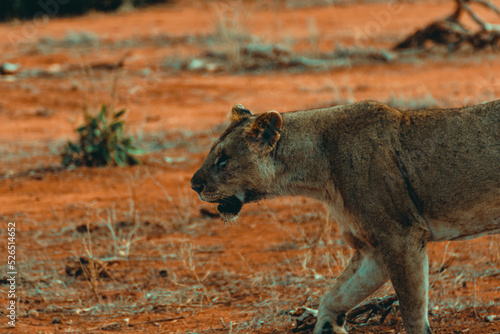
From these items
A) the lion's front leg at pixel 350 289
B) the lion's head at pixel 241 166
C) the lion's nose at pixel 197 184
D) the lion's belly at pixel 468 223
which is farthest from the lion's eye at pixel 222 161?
the lion's belly at pixel 468 223

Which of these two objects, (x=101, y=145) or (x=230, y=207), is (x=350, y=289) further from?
(x=101, y=145)

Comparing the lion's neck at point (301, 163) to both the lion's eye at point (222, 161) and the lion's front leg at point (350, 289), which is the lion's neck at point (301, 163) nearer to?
the lion's eye at point (222, 161)

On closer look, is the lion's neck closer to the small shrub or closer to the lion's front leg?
the lion's front leg

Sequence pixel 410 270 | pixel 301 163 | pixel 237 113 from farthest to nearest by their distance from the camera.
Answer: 1. pixel 237 113
2. pixel 301 163
3. pixel 410 270

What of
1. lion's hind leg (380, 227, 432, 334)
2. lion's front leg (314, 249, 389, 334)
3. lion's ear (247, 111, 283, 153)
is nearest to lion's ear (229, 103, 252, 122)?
lion's ear (247, 111, 283, 153)

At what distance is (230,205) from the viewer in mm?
5008

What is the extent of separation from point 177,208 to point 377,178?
12.1 feet

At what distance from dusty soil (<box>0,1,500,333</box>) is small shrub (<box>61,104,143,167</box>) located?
180mm

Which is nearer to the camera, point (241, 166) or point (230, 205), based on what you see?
point (241, 166)

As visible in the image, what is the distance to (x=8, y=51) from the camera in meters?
17.3

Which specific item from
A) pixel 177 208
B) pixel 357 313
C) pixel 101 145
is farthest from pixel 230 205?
pixel 101 145

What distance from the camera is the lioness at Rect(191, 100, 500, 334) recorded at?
4469 millimetres

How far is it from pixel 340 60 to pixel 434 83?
2.47 meters
